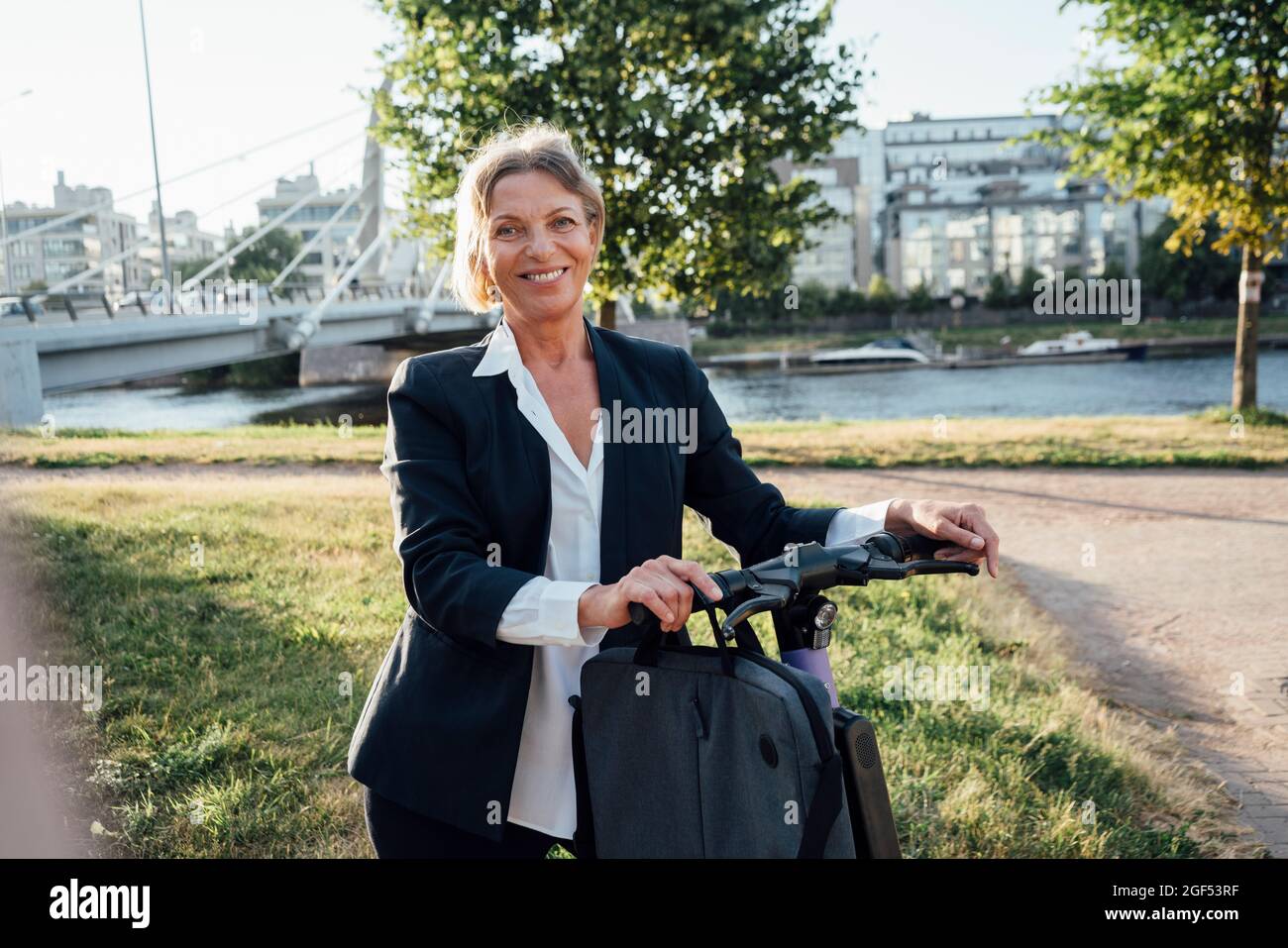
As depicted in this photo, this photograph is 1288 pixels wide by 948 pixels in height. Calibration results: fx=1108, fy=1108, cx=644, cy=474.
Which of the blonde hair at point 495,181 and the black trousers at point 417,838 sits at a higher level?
the blonde hair at point 495,181

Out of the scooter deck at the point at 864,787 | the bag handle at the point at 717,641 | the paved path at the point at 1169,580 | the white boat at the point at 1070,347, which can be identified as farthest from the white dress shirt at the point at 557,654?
the white boat at the point at 1070,347

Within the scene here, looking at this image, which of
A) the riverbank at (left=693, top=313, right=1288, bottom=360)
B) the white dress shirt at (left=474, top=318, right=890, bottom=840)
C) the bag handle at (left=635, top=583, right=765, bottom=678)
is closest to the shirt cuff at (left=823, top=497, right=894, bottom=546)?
the white dress shirt at (left=474, top=318, right=890, bottom=840)

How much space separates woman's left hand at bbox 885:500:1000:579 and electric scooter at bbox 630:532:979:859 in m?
0.03

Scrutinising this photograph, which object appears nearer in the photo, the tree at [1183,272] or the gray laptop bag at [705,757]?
the gray laptop bag at [705,757]

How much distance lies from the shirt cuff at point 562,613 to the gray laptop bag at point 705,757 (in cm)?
8

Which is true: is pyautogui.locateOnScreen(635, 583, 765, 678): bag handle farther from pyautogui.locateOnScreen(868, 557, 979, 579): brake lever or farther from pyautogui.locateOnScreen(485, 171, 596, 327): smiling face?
pyautogui.locateOnScreen(485, 171, 596, 327): smiling face

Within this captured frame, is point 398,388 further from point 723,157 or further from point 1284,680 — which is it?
point 723,157

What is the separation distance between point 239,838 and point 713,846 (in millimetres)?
2250

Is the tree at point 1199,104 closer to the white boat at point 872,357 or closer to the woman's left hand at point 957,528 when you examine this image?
the woman's left hand at point 957,528

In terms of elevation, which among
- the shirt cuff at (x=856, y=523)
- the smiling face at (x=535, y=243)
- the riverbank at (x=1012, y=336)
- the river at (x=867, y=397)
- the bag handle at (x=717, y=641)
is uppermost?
the smiling face at (x=535, y=243)

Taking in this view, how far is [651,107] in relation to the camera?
1201 cm

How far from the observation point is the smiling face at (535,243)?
1971 mm

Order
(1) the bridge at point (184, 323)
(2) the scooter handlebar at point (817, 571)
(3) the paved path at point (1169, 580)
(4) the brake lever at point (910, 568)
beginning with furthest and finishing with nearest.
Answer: (1) the bridge at point (184, 323)
(3) the paved path at point (1169, 580)
(4) the brake lever at point (910, 568)
(2) the scooter handlebar at point (817, 571)

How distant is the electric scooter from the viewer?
152 centimetres
